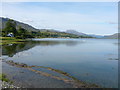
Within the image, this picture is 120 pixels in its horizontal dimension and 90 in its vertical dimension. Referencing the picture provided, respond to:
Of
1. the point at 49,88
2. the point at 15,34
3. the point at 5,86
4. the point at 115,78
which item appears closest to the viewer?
the point at 5,86

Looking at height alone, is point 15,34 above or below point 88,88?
above

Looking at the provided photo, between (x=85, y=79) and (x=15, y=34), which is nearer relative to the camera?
(x=85, y=79)

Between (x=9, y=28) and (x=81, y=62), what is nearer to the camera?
(x=81, y=62)

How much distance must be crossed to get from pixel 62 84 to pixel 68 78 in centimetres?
280

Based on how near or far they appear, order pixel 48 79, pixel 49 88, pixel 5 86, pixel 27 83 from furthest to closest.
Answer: pixel 48 79
pixel 27 83
pixel 49 88
pixel 5 86

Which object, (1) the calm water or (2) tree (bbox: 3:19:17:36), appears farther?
(2) tree (bbox: 3:19:17:36)

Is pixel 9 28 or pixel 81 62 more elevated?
pixel 9 28

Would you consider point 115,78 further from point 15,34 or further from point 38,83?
point 15,34

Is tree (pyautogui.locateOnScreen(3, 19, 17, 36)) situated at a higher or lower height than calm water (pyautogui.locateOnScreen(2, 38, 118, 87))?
higher

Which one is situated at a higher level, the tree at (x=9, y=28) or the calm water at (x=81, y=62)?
the tree at (x=9, y=28)

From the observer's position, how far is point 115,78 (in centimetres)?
2098

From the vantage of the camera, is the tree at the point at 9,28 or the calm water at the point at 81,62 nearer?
the calm water at the point at 81,62

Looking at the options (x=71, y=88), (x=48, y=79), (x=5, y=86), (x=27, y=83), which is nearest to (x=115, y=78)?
(x=71, y=88)

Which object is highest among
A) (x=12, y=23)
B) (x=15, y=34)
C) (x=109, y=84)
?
(x=12, y=23)
